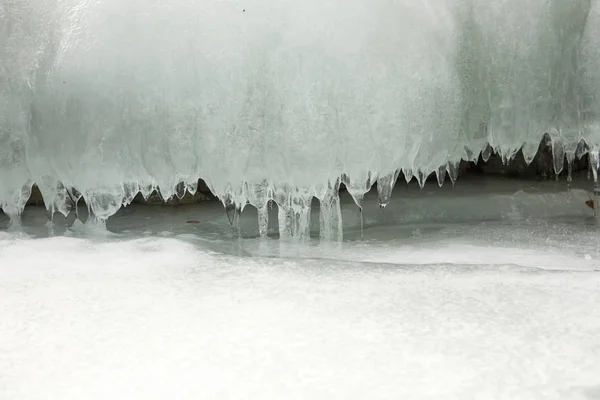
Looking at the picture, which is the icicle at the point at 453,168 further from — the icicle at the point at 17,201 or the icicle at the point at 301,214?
the icicle at the point at 17,201

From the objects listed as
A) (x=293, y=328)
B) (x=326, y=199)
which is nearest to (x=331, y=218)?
(x=326, y=199)

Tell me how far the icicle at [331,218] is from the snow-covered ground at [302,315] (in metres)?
0.07

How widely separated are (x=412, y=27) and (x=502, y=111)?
39 cm

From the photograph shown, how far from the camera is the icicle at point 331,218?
2074 mm

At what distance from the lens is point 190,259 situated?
1.76 m

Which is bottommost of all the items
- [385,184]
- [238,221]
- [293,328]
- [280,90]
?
[293,328]

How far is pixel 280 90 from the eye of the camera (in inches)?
72.8

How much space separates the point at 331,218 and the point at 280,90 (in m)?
0.49

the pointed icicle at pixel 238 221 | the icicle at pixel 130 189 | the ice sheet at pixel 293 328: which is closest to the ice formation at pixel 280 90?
the icicle at pixel 130 189

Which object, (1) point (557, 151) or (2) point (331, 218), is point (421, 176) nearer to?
(2) point (331, 218)

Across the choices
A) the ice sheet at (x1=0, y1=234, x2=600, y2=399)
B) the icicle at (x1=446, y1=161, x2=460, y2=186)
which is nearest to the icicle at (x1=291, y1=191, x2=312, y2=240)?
the ice sheet at (x1=0, y1=234, x2=600, y2=399)

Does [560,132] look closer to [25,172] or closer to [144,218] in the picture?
[144,218]

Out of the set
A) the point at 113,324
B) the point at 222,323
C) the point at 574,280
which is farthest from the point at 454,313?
the point at 113,324

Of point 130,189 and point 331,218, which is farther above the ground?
point 130,189
